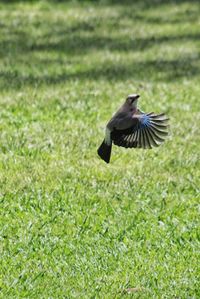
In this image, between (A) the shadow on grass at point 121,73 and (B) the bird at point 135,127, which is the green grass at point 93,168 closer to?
(A) the shadow on grass at point 121,73

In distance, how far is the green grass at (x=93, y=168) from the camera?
208 inches

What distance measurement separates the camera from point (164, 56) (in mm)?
11086

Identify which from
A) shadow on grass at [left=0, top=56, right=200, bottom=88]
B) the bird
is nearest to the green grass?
shadow on grass at [left=0, top=56, right=200, bottom=88]

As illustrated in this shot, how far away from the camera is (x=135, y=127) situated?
16.8 ft

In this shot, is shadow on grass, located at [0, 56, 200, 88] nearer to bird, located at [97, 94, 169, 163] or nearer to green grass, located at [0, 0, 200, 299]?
green grass, located at [0, 0, 200, 299]

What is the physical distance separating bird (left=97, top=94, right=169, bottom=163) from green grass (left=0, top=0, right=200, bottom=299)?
708 mm

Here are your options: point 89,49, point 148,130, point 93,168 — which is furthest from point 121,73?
point 148,130

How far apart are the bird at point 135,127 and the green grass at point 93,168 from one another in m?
0.71

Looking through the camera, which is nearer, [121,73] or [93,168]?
[93,168]

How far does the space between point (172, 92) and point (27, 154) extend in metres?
2.55

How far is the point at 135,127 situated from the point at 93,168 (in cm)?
197

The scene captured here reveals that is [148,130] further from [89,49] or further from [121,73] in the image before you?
[89,49]

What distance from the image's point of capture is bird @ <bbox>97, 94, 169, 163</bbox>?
5.06 m

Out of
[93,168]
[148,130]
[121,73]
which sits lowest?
[121,73]
